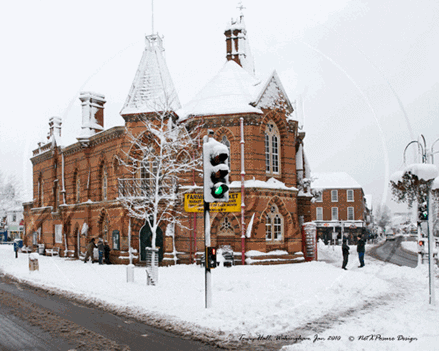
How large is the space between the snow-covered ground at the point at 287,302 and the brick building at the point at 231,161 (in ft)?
9.24

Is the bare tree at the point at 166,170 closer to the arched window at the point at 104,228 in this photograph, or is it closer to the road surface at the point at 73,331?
the arched window at the point at 104,228

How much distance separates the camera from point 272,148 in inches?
944

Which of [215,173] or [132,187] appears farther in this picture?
[132,187]

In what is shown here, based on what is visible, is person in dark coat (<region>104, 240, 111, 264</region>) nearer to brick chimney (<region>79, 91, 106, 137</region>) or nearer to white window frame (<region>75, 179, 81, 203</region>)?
white window frame (<region>75, 179, 81, 203</region>)

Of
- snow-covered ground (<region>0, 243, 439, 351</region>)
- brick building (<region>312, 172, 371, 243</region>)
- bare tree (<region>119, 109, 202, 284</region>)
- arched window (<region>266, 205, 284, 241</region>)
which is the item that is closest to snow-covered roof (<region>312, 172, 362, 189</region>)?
brick building (<region>312, 172, 371, 243</region>)

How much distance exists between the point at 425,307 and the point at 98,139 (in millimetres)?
21854

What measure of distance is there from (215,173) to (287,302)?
4.17 m

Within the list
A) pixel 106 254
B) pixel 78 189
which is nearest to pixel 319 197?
pixel 106 254

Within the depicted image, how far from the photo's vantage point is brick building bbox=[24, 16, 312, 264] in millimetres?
22328

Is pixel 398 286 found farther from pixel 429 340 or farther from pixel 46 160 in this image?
pixel 46 160

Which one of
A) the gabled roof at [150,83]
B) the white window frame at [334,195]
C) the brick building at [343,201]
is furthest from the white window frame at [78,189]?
the white window frame at [334,195]

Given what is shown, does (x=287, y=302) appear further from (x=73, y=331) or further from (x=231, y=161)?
(x=231, y=161)

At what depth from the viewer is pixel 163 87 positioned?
24.2 metres

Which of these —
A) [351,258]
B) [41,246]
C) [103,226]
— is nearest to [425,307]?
[351,258]
